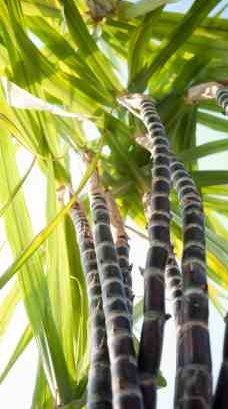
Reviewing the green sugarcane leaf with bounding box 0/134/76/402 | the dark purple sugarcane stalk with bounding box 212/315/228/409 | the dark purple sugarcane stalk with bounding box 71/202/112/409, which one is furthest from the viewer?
the green sugarcane leaf with bounding box 0/134/76/402

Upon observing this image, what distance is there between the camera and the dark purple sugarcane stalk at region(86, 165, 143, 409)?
1.91 ft

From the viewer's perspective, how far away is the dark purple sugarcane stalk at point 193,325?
572 mm

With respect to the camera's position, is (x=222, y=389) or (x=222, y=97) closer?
(x=222, y=389)

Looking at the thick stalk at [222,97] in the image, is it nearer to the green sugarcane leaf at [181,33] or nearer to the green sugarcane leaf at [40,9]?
the green sugarcane leaf at [181,33]

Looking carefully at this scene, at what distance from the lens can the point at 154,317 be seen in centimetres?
67

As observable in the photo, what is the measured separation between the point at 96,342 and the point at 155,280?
0.35ft

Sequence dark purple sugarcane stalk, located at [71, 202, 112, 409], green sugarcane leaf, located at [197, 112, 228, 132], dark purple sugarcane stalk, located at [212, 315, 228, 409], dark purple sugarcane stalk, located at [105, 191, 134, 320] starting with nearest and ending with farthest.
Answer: dark purple sugarcane stalk, located at [212, 315, 228, 409], dark purple sugarcane stalk, located at [71, 202, 112, 409], dark purple sugarcane stalk, located at [105, 191, 134, 320], green sugarcane leaf, located at [197, 112, 228, 132]

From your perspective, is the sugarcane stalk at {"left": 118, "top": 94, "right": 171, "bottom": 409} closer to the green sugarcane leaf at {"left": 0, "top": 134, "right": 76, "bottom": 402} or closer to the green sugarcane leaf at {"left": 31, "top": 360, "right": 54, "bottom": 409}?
the green sugarcane leaf at {"left": 0, "top": 134, "right": 76, "bottom": 402}

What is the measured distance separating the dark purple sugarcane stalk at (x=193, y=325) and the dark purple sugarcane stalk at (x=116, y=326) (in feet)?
0.15

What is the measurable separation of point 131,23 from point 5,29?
18.9 inches

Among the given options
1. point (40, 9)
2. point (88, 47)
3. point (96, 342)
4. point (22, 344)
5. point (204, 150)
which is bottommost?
point (96, 342)

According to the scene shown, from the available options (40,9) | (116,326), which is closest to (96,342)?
(116,326)

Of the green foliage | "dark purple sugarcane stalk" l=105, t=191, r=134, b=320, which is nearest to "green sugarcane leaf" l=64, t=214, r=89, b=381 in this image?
the green foliage

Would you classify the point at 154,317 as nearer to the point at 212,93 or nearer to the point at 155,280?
the point at 155,280
